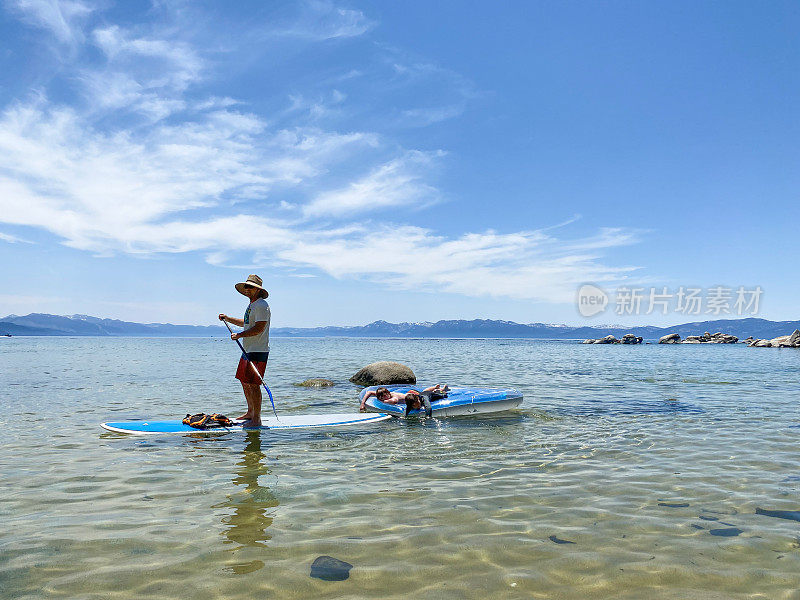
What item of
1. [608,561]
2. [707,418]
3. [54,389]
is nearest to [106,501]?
[608,561]

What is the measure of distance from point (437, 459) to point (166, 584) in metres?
5.54

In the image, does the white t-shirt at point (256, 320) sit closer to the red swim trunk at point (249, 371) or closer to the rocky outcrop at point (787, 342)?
the red swim trunk at point (249, 371)

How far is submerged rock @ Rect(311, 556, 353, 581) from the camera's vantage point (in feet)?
15.1

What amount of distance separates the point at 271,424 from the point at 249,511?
6.07 metres

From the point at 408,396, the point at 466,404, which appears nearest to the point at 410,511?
the point at 408,396

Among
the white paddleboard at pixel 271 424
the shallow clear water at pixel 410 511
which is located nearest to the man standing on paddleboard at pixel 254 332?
the white paddleboard at pixel 271 424

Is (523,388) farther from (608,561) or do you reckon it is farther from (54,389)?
(54,389)

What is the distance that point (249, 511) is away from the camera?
629 centimetres

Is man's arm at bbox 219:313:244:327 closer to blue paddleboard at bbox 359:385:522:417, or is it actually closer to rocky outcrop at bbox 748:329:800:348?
blue paddleboard at bbox 359:385:522:417

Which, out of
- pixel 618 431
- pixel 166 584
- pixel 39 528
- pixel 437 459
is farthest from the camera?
pixel 618 431

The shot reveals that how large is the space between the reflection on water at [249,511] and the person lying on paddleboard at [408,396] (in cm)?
613

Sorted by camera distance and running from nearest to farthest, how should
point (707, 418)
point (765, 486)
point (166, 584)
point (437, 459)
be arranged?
point (166, 584) → point (765, 486) → point (437, 459) → point (707, 418)

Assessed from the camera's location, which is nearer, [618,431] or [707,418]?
[618,431]

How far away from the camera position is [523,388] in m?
21.6
